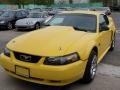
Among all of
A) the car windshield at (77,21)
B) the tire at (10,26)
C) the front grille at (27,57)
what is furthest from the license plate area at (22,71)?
the tire at (10,26)

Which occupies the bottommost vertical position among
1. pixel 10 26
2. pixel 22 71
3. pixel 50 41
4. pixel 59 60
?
pixel 10 26

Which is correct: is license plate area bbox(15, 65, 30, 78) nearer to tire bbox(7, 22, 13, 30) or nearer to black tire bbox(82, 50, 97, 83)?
black tire bbox(82, 50, 97, 83)

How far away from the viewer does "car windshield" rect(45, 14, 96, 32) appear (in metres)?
6.30

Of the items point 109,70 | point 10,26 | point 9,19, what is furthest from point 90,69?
point 9,19

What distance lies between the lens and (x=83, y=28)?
6.25 m

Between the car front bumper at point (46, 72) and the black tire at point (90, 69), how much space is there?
351 mm

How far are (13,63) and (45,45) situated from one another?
27.5 inches

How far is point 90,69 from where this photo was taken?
545 cm

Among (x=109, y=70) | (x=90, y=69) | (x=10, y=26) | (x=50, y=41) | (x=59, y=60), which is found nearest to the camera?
(x=59, y=60)

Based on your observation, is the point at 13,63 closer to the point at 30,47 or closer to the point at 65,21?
the point at 30,47

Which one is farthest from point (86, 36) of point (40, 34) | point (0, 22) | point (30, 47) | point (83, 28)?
point (0, 22)

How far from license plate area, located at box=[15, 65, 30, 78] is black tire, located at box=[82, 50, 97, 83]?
1.25 m

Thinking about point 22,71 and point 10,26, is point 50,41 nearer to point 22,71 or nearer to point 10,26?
point 22,71

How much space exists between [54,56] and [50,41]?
57 cm
